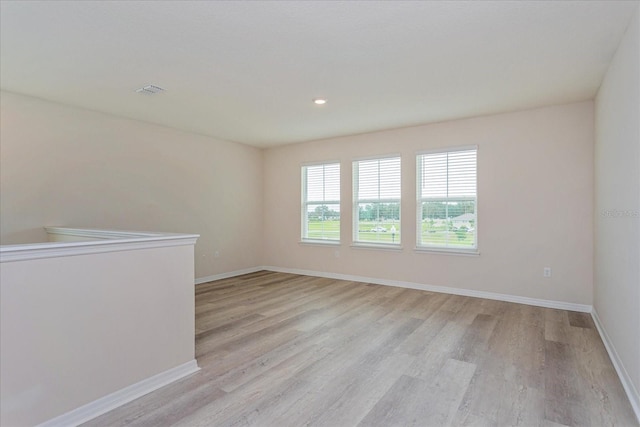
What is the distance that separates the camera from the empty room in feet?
6.81

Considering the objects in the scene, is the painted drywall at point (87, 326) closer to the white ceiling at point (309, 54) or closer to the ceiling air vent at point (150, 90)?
the white ceiling at point (309, 54)

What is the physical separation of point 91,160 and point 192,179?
149 centimetres

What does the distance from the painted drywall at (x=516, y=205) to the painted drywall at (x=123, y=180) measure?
7.66ft

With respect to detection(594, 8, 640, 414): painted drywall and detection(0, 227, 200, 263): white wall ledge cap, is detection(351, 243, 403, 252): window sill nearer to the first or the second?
detection(594, 8, 640, 414): painted drywall

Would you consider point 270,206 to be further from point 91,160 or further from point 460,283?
point 460,283

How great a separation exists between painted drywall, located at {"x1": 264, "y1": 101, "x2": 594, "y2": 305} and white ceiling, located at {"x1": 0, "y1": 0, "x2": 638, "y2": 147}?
0.39m

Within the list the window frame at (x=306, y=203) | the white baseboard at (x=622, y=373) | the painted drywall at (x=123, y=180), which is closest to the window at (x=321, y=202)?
the window frame at (x=306, y=203)

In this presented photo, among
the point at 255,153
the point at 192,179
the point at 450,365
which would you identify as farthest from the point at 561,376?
the point at 255,153

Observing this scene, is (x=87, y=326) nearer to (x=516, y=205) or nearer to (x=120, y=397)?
(x=120, y=397)

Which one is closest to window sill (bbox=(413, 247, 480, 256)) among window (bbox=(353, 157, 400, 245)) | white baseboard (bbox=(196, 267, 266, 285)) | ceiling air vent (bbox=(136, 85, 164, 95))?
window (bbox=(353, 157, 400, 245))

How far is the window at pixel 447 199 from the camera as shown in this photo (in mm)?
4793

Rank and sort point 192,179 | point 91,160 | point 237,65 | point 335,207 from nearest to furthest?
point 237,65 → point 91,160 → point 192,179 → point 335,207

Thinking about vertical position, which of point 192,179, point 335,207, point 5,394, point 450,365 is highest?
point 192,179

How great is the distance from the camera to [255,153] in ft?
22.3
